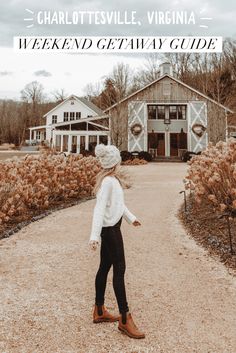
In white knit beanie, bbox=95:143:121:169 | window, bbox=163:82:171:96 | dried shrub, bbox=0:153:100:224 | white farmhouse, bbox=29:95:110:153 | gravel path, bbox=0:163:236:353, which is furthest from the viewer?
window, bbox=163:82:171:96

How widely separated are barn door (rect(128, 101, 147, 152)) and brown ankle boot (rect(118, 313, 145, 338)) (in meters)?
27.3

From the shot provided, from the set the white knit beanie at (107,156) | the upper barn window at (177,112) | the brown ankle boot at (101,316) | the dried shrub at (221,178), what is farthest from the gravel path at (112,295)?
the upper barn window at (177,112)

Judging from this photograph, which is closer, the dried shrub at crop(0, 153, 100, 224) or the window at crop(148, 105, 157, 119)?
the dried shrub at crop(0, 153, 100, 224)

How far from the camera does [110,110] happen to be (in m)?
29.4

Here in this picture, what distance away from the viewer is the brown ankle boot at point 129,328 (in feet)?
10.0

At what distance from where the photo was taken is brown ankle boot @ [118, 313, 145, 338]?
306cm

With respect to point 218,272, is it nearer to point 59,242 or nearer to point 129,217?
point 129,217

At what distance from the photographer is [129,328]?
10.1ft

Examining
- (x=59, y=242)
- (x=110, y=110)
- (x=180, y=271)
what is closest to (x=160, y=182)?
(x=59, y=242)

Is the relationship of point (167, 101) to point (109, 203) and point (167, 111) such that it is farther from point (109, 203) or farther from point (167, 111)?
point (109, 203)

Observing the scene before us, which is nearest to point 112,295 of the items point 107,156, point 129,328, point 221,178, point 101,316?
point 101,316

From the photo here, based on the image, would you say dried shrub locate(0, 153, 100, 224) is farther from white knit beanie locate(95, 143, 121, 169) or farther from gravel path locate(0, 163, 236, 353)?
white knit beanie locate(95, 143, 121, 169)

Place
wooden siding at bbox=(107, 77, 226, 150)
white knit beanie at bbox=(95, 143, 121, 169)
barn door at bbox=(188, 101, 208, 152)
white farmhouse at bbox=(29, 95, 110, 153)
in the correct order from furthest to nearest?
barn door at bbox=(188, 101, 208, 152)
white farmhouse at bbox=(29, 95, 110, 153)
wooden siding at bbox=(107, 77, 226, 150)
white knit beanie at bbox=(95, 143, 121, 169)

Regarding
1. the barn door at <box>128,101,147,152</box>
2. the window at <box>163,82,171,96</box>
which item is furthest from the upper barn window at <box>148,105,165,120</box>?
the window at <box>163,82,171,96</box>
